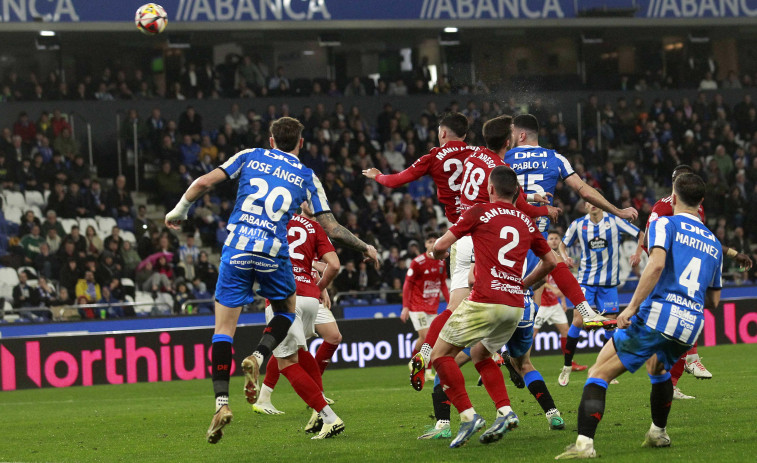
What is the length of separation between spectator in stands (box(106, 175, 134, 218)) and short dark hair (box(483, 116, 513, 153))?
16.0 m

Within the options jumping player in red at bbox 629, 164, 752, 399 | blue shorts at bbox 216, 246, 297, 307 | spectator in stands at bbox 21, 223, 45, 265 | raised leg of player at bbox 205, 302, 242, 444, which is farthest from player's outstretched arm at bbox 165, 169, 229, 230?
spectator in stands at bbox 21, 223, 45, 265

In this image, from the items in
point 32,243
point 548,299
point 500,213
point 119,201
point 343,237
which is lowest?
point 548,299

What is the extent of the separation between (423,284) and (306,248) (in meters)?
6.34

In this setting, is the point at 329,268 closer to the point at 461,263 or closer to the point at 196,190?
the point at 461,263

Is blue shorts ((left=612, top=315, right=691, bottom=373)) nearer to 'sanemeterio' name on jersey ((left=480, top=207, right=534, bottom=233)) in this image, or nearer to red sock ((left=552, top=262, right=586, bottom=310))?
'sanemeterio' name on jersey ((left=480, top=207, right=534, bottom=233))

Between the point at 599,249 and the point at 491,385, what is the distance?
21.2ft

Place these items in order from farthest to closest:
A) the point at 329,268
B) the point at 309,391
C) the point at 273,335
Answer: the point at 329,268
the point at 309,391
the point at 273,335

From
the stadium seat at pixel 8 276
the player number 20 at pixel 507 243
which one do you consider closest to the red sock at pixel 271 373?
the player number 20 at pixel 507 243

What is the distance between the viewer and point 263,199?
8.20m

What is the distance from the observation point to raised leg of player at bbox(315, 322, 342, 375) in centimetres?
1198

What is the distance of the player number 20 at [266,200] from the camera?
820cm

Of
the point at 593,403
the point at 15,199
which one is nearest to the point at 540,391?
the point at 593,403

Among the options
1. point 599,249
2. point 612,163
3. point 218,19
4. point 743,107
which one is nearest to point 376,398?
point 599,249

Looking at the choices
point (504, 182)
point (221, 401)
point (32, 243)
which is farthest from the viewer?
point (32, 243)
